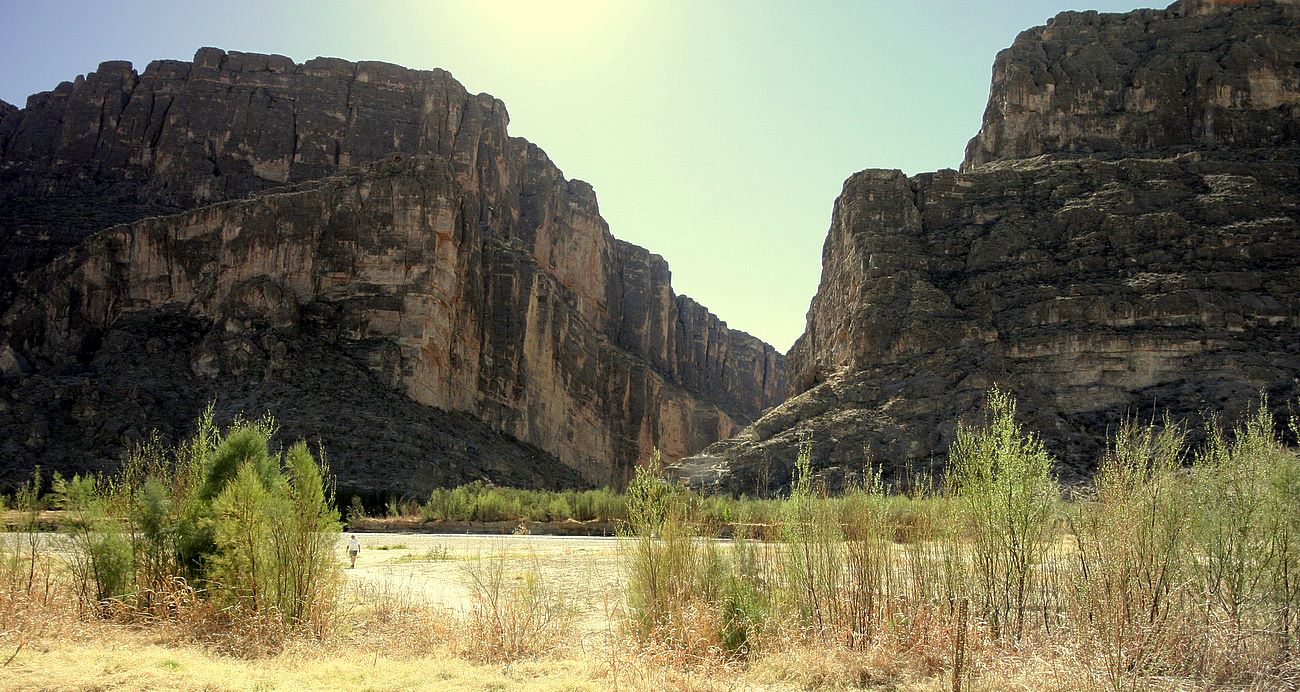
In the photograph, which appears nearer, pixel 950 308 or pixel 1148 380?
pixel 1148 380

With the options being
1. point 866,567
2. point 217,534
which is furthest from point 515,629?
point 866,567

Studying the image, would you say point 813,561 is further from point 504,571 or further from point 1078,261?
point 1078,261

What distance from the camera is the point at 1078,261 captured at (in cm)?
4891

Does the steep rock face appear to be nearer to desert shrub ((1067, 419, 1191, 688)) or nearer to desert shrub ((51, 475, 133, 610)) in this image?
desert shrub ((1067, 419, 1191, 688))

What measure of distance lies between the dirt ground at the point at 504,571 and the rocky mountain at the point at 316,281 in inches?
920

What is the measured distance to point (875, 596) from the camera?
1020cm

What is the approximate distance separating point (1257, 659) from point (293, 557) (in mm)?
10682

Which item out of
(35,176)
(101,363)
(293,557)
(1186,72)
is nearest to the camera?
(293,557)

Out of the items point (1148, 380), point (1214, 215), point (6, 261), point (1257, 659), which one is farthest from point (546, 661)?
point (6, 261)

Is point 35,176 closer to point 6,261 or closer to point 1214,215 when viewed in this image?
point 6,261

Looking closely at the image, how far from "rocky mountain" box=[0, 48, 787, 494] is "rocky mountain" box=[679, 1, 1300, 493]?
906 inches

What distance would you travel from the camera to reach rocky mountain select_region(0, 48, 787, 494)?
5109 centimetres

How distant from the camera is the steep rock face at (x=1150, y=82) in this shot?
5669cm

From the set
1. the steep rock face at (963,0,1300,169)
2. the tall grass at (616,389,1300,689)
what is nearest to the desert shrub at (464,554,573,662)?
the tall grass at (616,389,1300,689)
